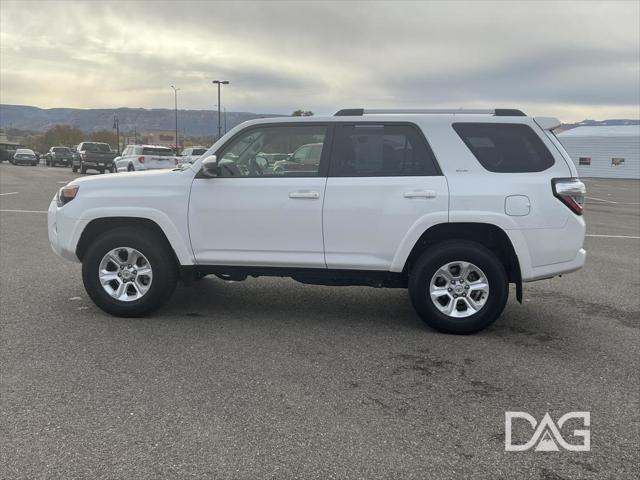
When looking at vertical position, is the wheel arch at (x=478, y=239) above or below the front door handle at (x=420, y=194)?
below

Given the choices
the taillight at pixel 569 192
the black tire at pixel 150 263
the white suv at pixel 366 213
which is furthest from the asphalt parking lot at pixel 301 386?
the taillight at pixel 569 192

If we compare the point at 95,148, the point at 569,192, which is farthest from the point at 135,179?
the point at 95,148

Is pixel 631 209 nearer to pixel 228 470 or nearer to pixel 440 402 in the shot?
pixel 440 402

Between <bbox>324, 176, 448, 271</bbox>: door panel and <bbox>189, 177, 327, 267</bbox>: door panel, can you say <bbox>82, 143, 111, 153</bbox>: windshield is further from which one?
<bbox>324, 176, 448, 271</bbox>: door panel

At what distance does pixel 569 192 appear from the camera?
494cm

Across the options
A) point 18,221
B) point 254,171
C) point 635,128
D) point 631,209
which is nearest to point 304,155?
point 254,171

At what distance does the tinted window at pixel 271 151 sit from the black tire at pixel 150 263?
96cm

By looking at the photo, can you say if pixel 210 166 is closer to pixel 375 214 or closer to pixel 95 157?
pixel 375 214

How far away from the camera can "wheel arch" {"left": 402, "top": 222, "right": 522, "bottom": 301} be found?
512 cm

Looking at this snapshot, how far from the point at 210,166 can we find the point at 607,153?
175ft

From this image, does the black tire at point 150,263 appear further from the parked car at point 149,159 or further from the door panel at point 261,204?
the parked car at point 149,159

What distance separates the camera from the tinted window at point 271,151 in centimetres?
527

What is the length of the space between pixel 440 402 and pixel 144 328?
2.81m

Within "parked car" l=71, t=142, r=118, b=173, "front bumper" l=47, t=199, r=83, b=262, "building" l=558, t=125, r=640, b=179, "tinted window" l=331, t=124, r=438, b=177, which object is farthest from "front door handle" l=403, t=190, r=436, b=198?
"building" l=558, t=125, r=640, b=179
